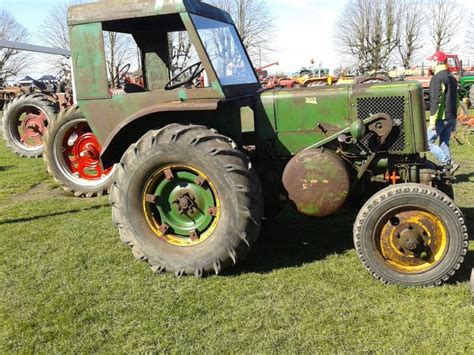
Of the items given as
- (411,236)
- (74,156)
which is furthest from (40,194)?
(411,236)

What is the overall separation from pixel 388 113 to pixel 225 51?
64.6 inches

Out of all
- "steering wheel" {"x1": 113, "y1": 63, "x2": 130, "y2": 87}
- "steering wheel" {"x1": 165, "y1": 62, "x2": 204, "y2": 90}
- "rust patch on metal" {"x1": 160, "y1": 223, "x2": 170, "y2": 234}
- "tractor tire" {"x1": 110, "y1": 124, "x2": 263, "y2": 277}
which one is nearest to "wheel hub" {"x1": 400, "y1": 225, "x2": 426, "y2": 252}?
"tractor tire" {"x1": 110, "y1": 124, "x2": 263, "y2": 277}

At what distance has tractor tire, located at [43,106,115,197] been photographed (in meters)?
7.31

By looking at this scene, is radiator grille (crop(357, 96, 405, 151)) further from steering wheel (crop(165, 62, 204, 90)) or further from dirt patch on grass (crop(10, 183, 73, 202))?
dirt patch on grass (crop(10, 183, 73, 202))

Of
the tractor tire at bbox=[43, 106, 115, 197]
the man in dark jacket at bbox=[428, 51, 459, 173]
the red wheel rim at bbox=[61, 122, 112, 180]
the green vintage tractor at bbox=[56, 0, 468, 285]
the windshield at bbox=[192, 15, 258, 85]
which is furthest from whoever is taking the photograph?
the red wheel rim at bbox=[61, 122, 112, 180]

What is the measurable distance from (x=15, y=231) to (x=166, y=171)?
2.47 metres

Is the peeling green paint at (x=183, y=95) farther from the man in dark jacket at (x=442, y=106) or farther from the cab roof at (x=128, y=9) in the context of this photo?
the man in dark jacket at (x=442, y=106)

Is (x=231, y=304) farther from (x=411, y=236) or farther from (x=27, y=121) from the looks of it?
(x=27, y=121)

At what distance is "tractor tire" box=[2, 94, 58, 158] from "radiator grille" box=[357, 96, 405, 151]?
8804 mm

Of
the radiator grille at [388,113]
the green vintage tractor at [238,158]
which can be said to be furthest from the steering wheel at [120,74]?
the radiator grille at [388,113]

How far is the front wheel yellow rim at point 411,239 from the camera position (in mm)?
3775

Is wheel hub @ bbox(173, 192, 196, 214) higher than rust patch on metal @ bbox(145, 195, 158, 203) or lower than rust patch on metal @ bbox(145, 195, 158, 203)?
lower

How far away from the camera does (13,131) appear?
→ 11.5 m

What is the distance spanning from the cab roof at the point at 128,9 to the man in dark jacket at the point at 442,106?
13.4 ft
